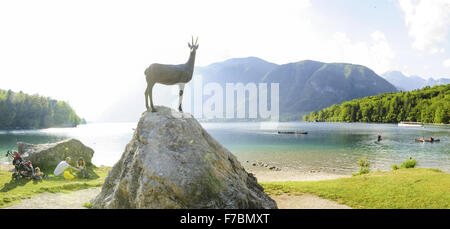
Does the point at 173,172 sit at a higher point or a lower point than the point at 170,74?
lower

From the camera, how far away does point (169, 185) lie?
28.2ft

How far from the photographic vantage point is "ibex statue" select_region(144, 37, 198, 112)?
33.9 ft

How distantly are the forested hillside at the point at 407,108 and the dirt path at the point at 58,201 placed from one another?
15752 cm

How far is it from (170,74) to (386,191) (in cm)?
1357

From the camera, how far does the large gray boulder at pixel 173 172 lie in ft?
28.2

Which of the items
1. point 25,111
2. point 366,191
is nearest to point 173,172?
point 366,191

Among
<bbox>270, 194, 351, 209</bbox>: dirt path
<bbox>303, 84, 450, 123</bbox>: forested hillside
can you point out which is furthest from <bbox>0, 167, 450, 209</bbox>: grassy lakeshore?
<bbox>303, 84, 450, 123</bbox>: forested hillside

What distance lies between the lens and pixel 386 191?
14.4 metres

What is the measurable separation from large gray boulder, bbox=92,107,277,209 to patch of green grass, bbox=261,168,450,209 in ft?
18.6

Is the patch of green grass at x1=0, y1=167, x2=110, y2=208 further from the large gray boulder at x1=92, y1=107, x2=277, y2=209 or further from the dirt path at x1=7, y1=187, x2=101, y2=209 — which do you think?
the large gray boulder at x1=92, y1=107, x2=277, y2=209

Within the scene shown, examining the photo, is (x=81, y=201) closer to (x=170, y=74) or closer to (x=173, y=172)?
(x=173, y=172)

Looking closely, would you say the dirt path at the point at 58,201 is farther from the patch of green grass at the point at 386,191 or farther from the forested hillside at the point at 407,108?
the forested hillside at the point at 407,108
